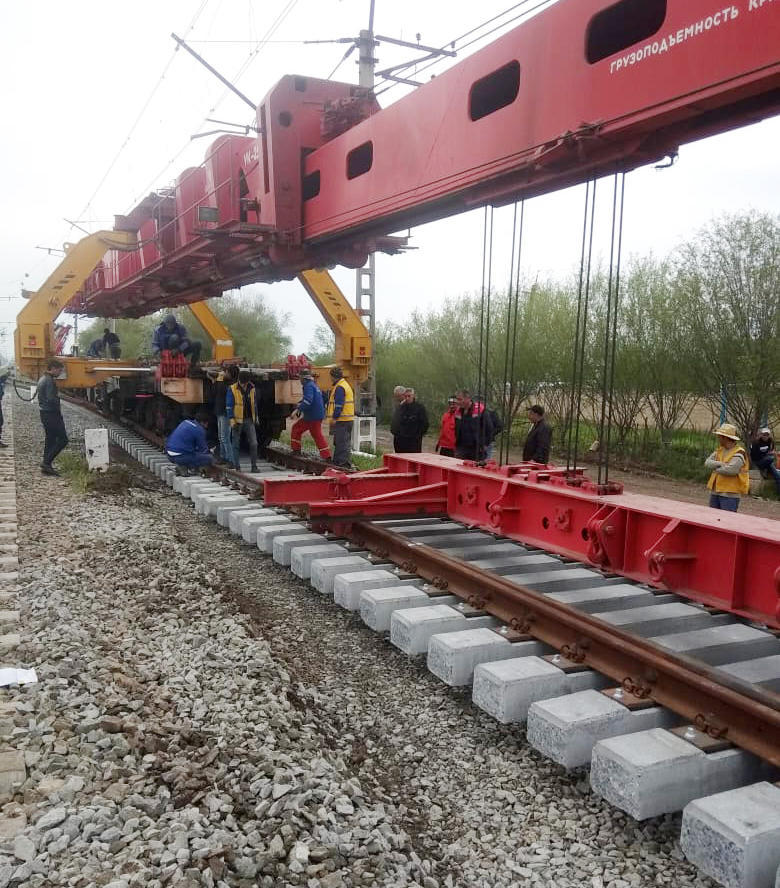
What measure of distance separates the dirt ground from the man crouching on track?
622 centimetres

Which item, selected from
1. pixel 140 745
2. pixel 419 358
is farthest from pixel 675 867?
pixel 419 358

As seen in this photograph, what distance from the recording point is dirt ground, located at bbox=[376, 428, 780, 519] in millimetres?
11297

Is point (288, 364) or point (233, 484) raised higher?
point (288, 364)

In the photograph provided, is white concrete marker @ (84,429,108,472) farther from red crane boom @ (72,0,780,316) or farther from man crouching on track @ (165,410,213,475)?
red crane boom @ (72,0,780,316)

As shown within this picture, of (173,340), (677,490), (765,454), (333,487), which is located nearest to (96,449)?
(173,340)

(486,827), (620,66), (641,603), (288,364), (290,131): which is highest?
(290,131)

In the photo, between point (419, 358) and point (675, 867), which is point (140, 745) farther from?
point (419, 358)

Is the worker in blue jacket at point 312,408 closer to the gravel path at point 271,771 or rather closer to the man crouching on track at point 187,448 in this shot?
the man crouching on track at point 187,448

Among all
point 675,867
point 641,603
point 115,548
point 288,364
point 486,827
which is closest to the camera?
point 675,867

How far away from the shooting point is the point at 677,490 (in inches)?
527

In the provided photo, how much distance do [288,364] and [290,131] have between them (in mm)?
4704

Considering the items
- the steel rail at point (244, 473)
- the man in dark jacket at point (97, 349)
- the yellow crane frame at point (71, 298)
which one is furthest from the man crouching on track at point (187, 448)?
the man in dark jacket at point (97, 349)

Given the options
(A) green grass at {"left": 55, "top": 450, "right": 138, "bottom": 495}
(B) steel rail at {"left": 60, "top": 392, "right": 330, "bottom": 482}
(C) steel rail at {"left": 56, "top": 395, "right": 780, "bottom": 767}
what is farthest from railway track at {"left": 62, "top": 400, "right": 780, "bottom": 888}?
(A) green grass at {"left": 55, "top": 450, "right": 138, "bottom": 495}

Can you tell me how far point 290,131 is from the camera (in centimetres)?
667
